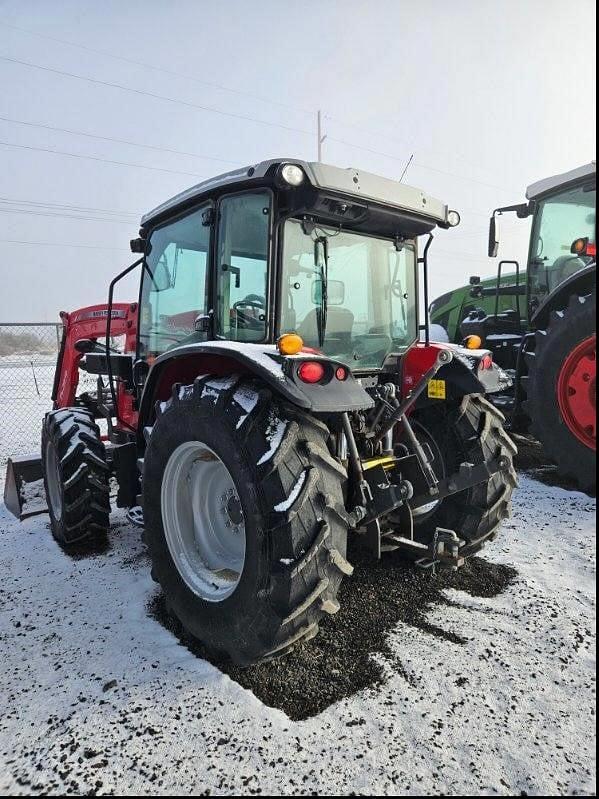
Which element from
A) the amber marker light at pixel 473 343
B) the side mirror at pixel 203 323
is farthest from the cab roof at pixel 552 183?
the side mirror at pixel 203 323

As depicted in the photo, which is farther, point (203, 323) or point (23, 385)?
point (23, 385)

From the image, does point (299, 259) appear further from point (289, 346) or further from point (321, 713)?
point (321, 713)

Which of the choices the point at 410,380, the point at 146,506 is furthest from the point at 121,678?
the point at 410,380

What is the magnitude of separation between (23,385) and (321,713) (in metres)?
13.6

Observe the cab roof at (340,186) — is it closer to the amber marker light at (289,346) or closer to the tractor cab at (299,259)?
the tractor cab at (299,259)

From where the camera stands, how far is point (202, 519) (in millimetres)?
2691

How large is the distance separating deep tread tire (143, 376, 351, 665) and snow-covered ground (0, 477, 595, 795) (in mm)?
274

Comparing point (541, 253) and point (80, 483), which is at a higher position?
point (541, 253)

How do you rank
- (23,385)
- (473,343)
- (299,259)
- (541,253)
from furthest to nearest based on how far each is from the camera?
(23,385)
(541,253)
(473,343)
(299,259)

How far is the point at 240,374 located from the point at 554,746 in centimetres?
180

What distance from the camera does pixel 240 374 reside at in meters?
2.32

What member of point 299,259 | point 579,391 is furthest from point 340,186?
point 579,391

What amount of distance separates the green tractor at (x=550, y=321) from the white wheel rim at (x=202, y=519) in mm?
1486

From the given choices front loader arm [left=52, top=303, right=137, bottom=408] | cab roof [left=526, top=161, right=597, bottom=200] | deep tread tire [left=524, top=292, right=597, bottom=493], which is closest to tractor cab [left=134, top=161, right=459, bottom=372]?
deep tread tire [left=524, top=292, right=597, bottom=493]
